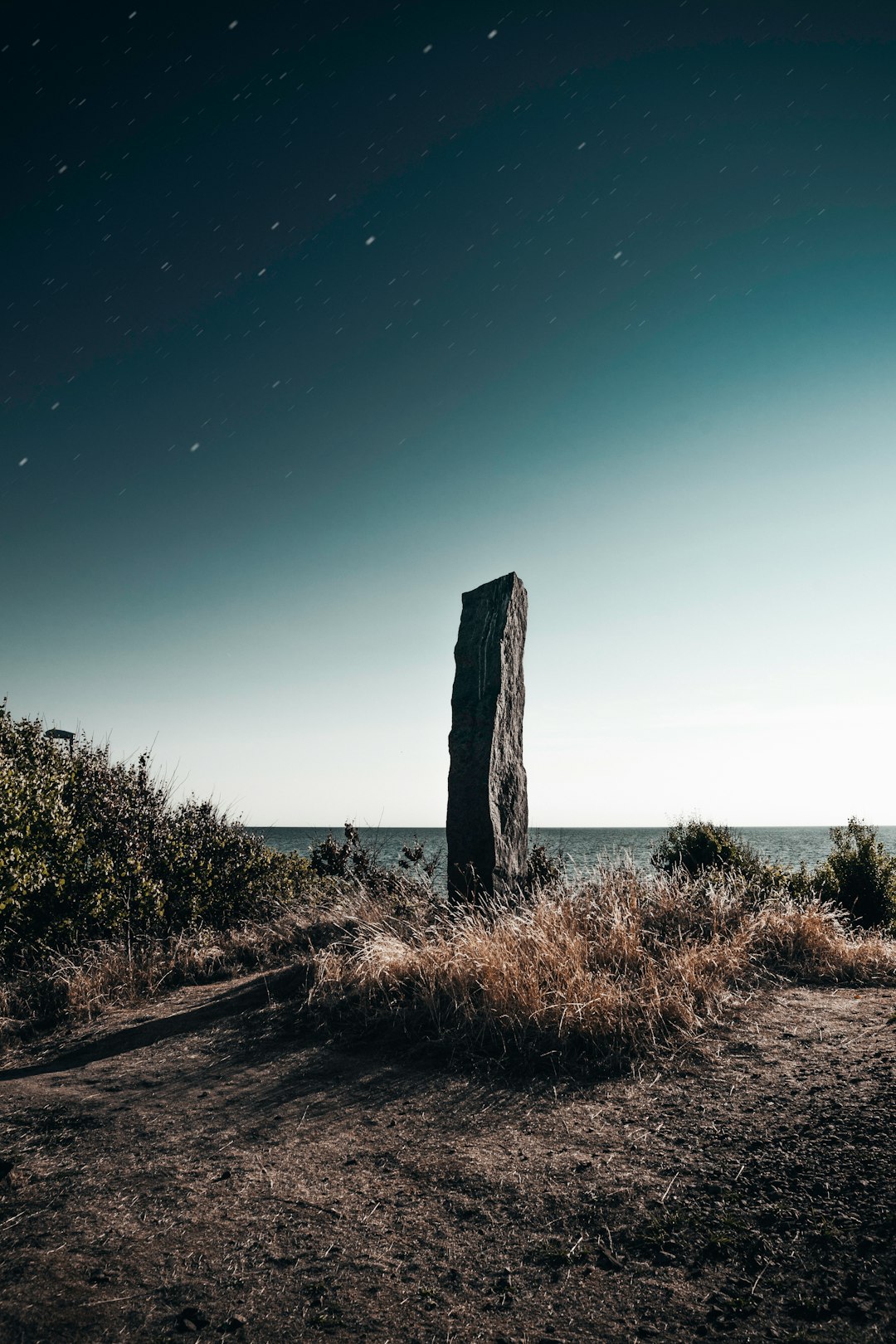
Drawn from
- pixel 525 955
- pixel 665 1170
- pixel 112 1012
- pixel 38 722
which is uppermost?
pixel 38 722

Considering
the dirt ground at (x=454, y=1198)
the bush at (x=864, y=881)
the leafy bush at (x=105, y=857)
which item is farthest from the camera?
the bush at (x=864, y=881)

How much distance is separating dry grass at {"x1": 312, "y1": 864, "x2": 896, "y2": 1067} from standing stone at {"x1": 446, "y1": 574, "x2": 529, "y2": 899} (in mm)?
575

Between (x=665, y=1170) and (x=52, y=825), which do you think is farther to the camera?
(x=52, y=825)

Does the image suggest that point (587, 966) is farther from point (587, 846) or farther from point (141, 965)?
point (587, 846)

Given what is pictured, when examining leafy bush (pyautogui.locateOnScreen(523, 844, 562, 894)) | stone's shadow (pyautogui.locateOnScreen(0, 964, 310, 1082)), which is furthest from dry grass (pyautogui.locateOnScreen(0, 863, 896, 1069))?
leafy bush (pyautogui.locateOnScreen(523, 844, 562, 894))

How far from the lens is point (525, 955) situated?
4.51 meters

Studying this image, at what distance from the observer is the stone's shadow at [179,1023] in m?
4.41

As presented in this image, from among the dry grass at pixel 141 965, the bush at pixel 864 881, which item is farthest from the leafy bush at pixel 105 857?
the bush at pixel 864 881

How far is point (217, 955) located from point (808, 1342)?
5.84 meters

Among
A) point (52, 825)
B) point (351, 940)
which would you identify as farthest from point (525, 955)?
point (52, 825)

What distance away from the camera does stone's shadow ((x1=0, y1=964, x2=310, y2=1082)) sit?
4.41 meters

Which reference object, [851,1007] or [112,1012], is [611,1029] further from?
[112,1012]

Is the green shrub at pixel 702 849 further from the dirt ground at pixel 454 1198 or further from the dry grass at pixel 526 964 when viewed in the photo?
the dirt ground at pixel 454 1198

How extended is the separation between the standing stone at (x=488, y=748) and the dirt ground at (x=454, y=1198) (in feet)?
9.11
